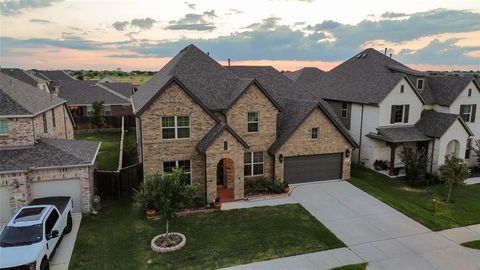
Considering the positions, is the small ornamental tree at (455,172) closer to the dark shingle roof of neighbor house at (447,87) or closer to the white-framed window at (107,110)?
the dark shingle roof of neighbor house at (447,87)

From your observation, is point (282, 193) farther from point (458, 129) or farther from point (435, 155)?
point (458, 129)

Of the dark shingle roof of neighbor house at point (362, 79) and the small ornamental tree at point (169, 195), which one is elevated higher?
the dark shingle roof of neighbor house at point (362, 79)

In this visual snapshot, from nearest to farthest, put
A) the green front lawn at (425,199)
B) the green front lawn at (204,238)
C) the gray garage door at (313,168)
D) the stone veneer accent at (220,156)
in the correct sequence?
the green front lawn at (204,238), the green front lawn at (425,199), the stone veneer accent at (220,156), the gray garage door at (313,168)

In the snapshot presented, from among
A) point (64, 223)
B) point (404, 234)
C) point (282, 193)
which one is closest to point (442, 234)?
point (404, 234)

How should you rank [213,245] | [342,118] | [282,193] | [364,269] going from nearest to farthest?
[364,269] < [213,245] < [282,193] < [342,118]

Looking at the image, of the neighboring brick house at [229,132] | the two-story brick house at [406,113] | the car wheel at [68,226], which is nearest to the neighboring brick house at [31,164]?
the car wheel at [68,226]

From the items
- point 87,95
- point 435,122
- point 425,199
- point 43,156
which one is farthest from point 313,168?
point 87,95

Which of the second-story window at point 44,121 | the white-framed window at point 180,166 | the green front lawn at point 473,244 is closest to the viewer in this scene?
the green front lawn at point 473,244
